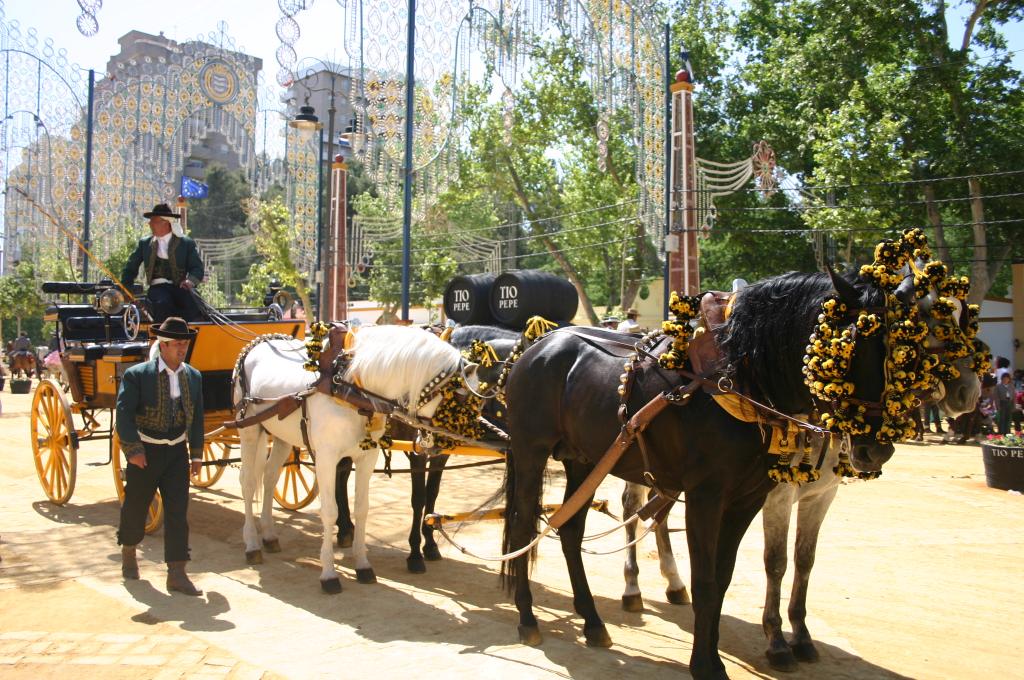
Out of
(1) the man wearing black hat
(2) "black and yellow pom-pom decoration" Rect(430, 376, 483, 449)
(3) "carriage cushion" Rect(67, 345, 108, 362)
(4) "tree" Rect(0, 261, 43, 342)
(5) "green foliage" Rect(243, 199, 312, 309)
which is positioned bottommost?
(2) "black and yellow pom-pom decoration" Rect(430, 376, 483, 449)

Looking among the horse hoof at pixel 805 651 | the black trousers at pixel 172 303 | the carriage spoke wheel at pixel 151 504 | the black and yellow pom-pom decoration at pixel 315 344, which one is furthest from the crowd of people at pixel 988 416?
the carriage spoke wheel at pixel 151 504

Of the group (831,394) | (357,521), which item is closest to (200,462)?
(357,521)

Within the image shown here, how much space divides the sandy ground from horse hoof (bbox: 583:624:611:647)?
0.18 ft

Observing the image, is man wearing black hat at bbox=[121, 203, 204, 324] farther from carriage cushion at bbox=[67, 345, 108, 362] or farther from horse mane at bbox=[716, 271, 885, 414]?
horse mane at bbox=[716, 271, 885, 414]

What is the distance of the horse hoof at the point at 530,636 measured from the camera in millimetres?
4750

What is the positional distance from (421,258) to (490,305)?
26.6 meters

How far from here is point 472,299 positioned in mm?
9906

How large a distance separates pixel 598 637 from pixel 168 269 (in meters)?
5.55

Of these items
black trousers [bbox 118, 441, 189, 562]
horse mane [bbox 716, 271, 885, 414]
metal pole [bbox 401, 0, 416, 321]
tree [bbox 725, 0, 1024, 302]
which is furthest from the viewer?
tree [bbox 725, 0, 1024, 302]

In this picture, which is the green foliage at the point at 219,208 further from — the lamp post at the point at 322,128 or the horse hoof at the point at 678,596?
the horse hoof at the point at 678,596

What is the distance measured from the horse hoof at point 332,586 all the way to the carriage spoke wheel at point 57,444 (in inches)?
142

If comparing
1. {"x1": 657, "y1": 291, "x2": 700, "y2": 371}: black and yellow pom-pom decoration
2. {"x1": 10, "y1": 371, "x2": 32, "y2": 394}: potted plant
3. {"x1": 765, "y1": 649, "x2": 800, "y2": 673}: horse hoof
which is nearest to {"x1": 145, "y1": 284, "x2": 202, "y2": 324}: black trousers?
{"x1": 657, "y1": 291, "x2": 700, "y2": 371}: black and yellow pom-pom decoration

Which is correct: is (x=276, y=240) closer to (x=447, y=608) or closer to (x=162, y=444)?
(x=162, y=444)

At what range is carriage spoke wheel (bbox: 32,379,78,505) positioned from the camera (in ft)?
26.4
